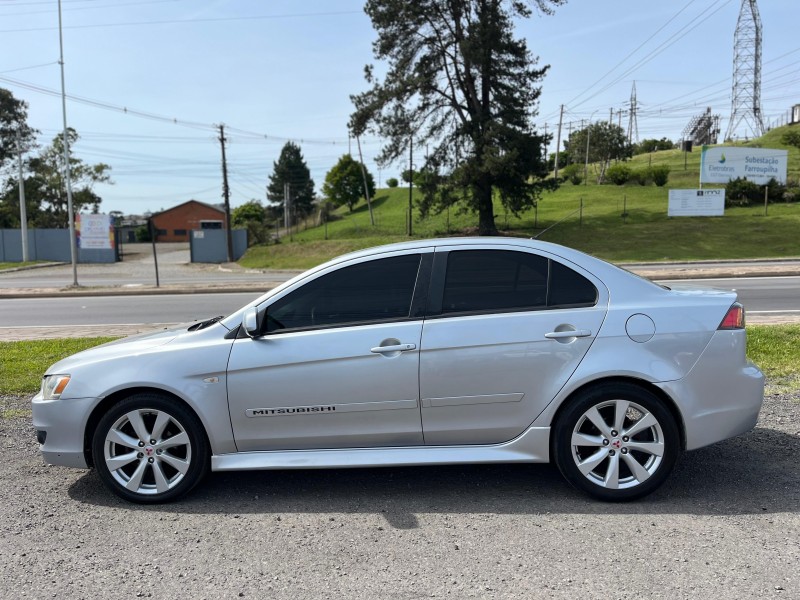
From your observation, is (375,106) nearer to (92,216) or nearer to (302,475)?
(92,216)

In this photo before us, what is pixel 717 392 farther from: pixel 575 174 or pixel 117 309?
pixel 575 174

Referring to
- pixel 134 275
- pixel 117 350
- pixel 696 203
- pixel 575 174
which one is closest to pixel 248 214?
pixel 575 174

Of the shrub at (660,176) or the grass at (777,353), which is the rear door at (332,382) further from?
the shrub at (660,176)

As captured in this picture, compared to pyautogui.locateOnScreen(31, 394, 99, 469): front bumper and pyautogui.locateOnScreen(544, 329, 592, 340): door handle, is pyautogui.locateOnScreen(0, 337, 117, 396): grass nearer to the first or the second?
pyautogui.locateOnScreen(31, 394, 99, 469): front bumper

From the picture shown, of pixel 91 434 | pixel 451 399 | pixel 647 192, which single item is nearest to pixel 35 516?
pixel 91 434

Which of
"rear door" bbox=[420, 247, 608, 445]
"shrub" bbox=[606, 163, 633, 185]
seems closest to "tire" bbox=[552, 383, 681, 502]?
"rear door" bbox=[420, 247, 608, 445]

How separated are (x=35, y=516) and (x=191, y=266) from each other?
129ft

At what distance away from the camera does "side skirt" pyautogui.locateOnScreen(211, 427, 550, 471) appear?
3898 mm

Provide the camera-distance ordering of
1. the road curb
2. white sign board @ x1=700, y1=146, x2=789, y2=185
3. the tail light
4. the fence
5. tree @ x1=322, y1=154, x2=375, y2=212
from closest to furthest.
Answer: the tail light
the road curb
the fence
white sign board @ x1=700, y1=146, x2=789, y2=185
tree @ x1=322, y1=154, x2=375, y2=212

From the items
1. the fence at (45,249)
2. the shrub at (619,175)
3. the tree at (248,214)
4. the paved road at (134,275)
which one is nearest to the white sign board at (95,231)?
the paved road at (134,275)

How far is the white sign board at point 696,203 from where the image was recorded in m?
39.1

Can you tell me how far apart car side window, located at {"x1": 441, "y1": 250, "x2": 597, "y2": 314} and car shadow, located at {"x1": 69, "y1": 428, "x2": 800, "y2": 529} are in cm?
120

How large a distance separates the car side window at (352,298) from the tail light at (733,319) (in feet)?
6.45

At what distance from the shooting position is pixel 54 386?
13.5ft
